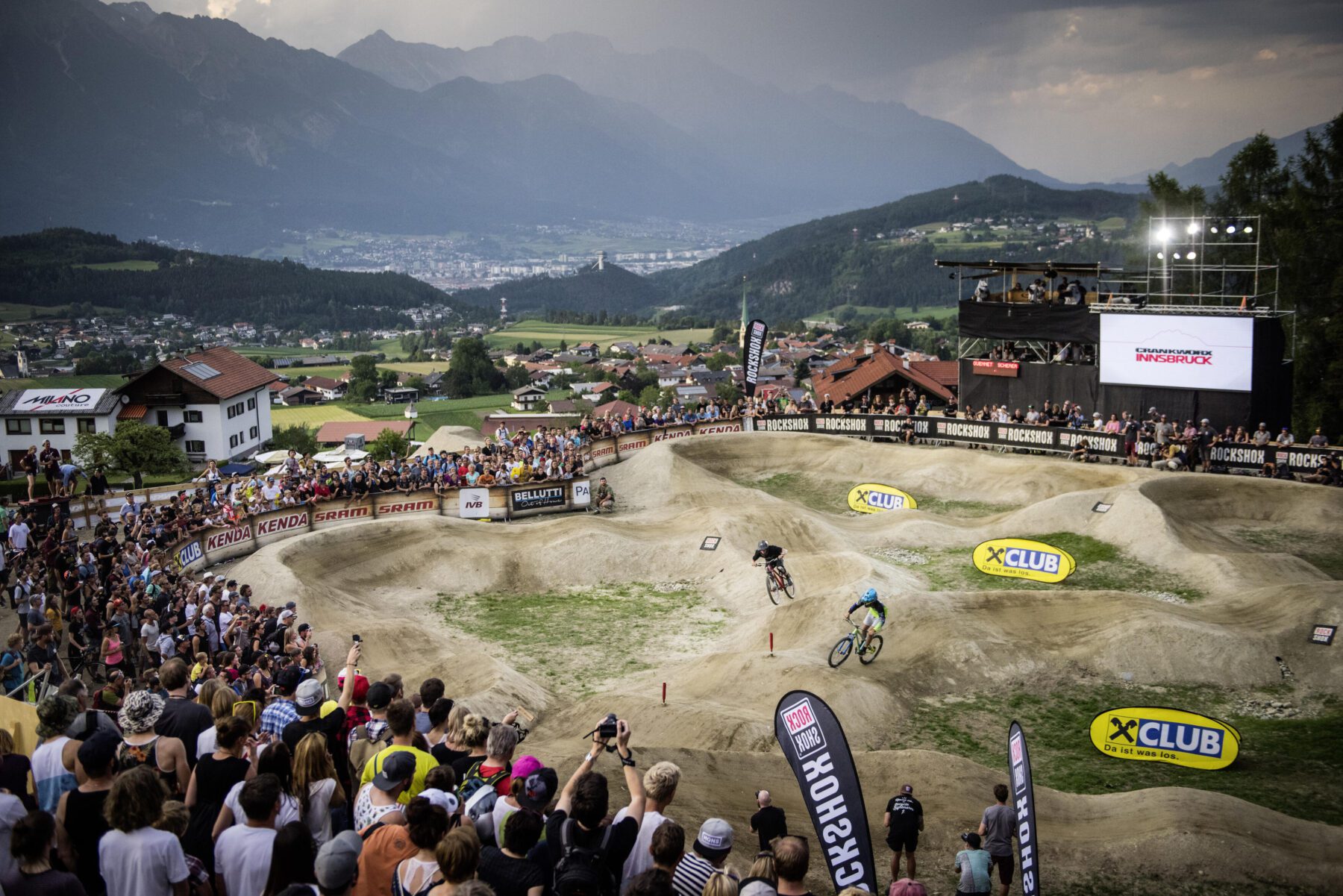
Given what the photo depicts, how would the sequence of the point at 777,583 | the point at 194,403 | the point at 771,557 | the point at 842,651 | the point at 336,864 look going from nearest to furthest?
1. the point at 336,864
2. the point at 842,651
3. the point at 771,557
4. the point at 777,583
5. the point at 194,403

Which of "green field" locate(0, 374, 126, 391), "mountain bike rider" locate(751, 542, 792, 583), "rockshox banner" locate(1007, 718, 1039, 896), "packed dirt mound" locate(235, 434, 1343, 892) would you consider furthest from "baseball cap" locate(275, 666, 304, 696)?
"green field" locate(0, 374, 126, 391)

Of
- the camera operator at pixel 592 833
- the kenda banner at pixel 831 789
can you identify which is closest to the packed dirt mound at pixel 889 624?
the kenda banner at pixel 831 789

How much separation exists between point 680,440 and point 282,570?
2086 cm

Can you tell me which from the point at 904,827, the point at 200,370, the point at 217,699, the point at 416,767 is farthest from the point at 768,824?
the point at 200,370

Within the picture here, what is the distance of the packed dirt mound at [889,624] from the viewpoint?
13477mm

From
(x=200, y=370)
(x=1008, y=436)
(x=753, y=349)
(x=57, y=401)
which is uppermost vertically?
(x=753, y=349)

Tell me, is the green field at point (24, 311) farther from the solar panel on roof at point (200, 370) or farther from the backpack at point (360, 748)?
the backpack at point (360, 748)

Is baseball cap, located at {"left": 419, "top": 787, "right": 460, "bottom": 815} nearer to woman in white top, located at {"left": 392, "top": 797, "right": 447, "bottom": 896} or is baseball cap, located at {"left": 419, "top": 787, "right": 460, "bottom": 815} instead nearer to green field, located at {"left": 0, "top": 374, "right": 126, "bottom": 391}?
woman in white top, located at {"left": 392, "top": 797, "right": 447, "bottom": 896}

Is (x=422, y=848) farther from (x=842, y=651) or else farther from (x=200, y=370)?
(x=200, y=370)

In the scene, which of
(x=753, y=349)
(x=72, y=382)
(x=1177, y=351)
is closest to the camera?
(x=1177, y=351)

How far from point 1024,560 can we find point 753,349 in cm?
2189

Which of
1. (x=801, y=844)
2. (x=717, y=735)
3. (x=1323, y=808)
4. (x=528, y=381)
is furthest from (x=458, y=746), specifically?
(x=528, y=381)

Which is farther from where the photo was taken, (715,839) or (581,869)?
(715,839)

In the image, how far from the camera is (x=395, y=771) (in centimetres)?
806
